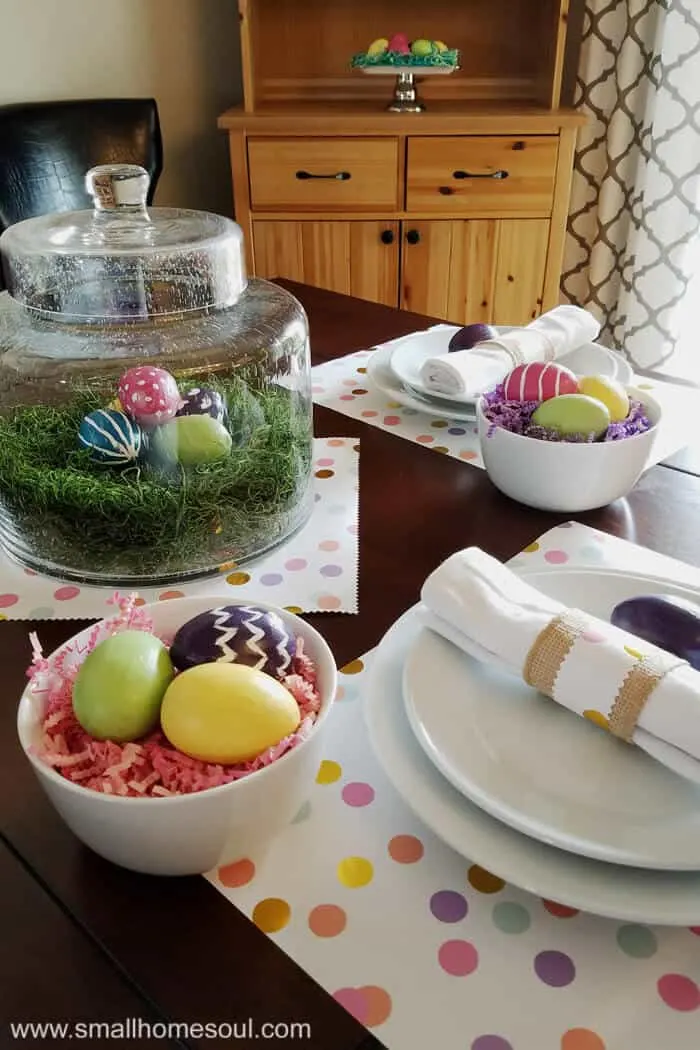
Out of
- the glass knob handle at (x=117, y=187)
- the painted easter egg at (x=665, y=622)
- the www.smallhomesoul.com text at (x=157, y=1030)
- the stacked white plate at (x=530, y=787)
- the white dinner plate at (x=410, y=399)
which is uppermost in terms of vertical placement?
the glass knob handle at (x=117, y=187)

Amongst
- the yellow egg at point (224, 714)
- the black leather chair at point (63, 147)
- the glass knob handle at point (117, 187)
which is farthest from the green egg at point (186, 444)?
the black leather chair at point (63, 147)

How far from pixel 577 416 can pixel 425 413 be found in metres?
0.27

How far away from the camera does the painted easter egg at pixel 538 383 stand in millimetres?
843

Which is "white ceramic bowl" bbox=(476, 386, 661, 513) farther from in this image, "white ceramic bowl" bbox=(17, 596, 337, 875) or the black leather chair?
the black leather chair

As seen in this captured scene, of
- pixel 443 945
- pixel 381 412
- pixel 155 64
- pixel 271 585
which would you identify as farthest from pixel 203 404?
pixel 155 64

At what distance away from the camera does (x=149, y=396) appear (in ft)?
2.57

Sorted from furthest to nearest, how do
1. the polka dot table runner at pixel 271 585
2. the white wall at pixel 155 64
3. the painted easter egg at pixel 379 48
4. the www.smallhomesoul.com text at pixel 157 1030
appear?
the painted easter egg at pixel 379 48, the white wall at pixel 155 64, the polka dot table runner at pixel 271 585, the www.smallhomesoul.com text at pixel 157 1030

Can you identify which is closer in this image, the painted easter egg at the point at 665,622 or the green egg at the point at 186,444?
the painted easter egg at the point at 665,622

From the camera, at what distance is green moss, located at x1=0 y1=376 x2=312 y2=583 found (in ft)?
2.39

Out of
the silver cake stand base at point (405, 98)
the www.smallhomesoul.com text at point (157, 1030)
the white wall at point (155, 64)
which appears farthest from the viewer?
the silver cake stand base at point (405, 98)

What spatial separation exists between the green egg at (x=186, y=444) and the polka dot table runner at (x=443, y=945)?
1.15ft

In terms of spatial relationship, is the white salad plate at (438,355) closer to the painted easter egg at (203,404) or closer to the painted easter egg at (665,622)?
the painted easter egg at (203,404)

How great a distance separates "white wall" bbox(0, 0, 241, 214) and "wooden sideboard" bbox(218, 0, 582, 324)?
150 millimetres

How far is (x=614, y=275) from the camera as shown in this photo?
266 cm
